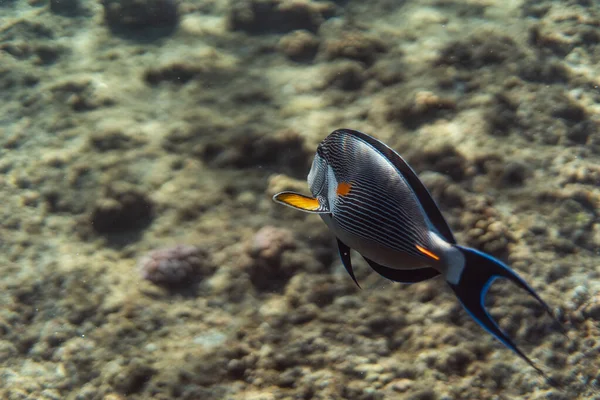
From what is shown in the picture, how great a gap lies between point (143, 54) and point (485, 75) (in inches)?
147

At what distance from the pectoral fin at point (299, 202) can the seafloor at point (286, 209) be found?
1119mm

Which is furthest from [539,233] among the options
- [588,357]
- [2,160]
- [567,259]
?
[2,160]

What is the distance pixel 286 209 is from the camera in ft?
9.47

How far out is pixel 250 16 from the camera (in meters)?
4.81

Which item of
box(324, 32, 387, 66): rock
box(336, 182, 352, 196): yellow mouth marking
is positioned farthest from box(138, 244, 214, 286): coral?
box(324, 32, 387, 66): rock

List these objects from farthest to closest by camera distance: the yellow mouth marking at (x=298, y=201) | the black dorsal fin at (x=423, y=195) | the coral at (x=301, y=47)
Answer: the coral at (x=301, y=47), the yellow mouth marking at (x=298, y=201), the black dorsal fin at (x=423, y=195)

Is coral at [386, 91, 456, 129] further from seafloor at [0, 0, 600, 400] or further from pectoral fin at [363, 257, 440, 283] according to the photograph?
pectoral fin at [363, 257, 440, 283]

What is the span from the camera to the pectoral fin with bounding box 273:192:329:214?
4.52 ft

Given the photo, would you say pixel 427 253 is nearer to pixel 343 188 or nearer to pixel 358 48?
pixel 343 188

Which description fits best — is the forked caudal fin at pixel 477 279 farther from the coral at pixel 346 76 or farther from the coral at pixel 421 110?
the coral at pixel 346 76

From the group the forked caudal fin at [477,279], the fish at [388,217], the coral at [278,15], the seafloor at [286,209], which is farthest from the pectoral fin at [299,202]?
the coral at [278,15]

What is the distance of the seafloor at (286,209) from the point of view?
2.18 metres

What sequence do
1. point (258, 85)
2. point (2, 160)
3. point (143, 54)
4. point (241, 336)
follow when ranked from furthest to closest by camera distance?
point (143, 54) < point (258, 85) < point (2, 160) < point (241, 336)

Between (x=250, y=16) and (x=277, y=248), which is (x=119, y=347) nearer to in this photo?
(x=277, y=248)
